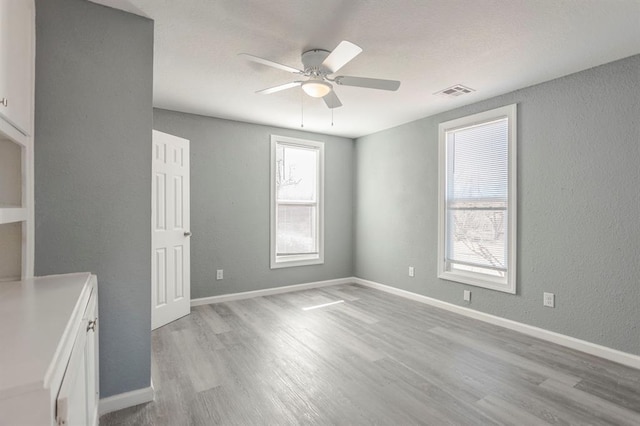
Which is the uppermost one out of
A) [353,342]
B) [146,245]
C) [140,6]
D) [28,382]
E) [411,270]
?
[140,6]

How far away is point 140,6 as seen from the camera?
6.50 ft

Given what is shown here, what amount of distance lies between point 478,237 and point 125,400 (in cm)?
365

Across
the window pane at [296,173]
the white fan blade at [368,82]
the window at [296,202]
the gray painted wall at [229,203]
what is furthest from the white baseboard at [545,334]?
the white fan blade at [368,82]

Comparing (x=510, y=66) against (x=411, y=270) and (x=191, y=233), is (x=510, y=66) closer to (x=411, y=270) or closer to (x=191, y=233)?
(x=411, y=270)

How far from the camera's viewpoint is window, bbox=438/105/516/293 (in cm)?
339

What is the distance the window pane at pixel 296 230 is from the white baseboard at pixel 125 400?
2926 mm

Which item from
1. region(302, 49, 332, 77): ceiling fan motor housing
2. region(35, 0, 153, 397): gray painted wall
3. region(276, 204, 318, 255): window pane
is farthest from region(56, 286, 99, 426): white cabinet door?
region(276, 204, 318, 255): window pane

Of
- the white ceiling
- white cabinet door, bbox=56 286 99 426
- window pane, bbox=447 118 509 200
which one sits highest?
the white ceiling

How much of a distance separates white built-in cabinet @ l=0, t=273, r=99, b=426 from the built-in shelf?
325mm

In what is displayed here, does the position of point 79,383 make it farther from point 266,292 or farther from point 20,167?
point 266,292

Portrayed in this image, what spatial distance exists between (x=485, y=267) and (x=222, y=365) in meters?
2.93

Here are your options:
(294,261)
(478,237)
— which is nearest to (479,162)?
(478,237)

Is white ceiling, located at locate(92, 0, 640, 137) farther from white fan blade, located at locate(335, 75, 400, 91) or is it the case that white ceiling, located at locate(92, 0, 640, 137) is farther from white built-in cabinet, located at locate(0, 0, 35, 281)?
white built-in cabinet, located at locate(0, 0, 35, 281)

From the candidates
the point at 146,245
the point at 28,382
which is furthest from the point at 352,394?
the point at 28,382
